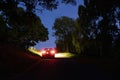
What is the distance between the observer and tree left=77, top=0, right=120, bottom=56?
42972 mm

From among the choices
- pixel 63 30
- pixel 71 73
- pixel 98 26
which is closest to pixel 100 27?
pixel 98 26

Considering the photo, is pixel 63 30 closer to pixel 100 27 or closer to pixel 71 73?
pixel 100 27

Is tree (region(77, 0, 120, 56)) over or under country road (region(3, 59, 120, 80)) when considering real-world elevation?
over

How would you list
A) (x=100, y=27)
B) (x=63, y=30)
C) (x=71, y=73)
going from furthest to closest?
(x=63, y=30) → (x=100, y=27) → (x=71, y=73)

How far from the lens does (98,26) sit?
51062 millimetres

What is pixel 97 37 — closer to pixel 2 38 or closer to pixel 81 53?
pixel 2 38

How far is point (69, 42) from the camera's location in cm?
9988

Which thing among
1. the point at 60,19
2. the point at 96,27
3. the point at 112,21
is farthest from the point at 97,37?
the point at 60,19

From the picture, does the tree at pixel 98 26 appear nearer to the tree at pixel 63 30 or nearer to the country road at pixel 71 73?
the country road at pixel 71 73

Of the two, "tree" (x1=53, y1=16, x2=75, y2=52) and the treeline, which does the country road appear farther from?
"tree" (x1=53, y1=16, x2=75, y2=52)

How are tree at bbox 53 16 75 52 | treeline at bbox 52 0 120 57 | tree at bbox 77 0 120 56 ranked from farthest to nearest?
tree at bbox 53 16 75 52 < tree at bbox 77 0 120 56 < treeline at bbox 52 0 120 57

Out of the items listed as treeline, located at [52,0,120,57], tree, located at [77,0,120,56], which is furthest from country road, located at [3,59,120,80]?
tree, located at [77,0,120,56]

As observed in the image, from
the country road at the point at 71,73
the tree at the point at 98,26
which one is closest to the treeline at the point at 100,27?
the tree at the point at 98,26

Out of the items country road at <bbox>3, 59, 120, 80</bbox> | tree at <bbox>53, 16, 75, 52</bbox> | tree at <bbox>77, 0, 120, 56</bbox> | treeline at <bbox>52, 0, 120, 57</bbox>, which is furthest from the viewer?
tree at <bbox>53, 16, 75, 52</bbox>
